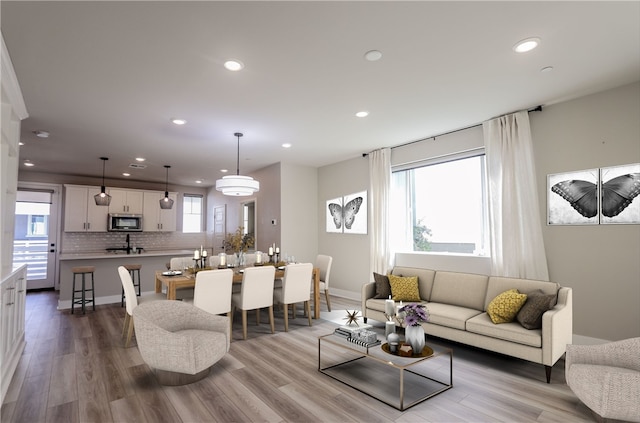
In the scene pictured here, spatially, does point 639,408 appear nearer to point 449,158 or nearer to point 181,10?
point 449,158

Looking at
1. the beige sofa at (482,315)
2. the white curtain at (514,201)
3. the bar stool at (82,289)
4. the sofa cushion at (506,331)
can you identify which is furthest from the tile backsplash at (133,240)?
the sofa cushion at (506,331)

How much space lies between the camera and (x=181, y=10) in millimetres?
2252

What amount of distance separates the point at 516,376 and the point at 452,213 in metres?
2.78

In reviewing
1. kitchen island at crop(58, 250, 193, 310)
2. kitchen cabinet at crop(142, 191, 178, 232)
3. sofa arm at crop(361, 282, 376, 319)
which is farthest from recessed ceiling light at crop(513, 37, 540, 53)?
kitchen cabinet at crop(142, 191, 178, 232)

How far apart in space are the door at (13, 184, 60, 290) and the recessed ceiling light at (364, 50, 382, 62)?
8755 mm

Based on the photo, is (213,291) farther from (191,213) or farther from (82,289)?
(191,213)

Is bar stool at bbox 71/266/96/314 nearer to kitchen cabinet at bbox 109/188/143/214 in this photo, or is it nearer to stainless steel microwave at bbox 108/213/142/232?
stainless steel microwave at bbox 108/213/142/232

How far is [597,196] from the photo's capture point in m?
3.70

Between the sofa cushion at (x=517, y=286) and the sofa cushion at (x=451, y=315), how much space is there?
Answer: 28 cm

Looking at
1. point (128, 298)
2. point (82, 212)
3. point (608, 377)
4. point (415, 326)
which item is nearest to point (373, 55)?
point (415, 326)

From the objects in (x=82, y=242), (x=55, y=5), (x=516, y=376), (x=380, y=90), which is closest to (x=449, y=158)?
(x=380, y=90)

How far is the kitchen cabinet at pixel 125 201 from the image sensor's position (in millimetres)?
8430

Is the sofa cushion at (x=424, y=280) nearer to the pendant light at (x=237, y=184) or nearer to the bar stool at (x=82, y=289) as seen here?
the pendant light at (x=237, y=184)

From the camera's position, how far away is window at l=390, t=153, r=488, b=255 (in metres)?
5.06
